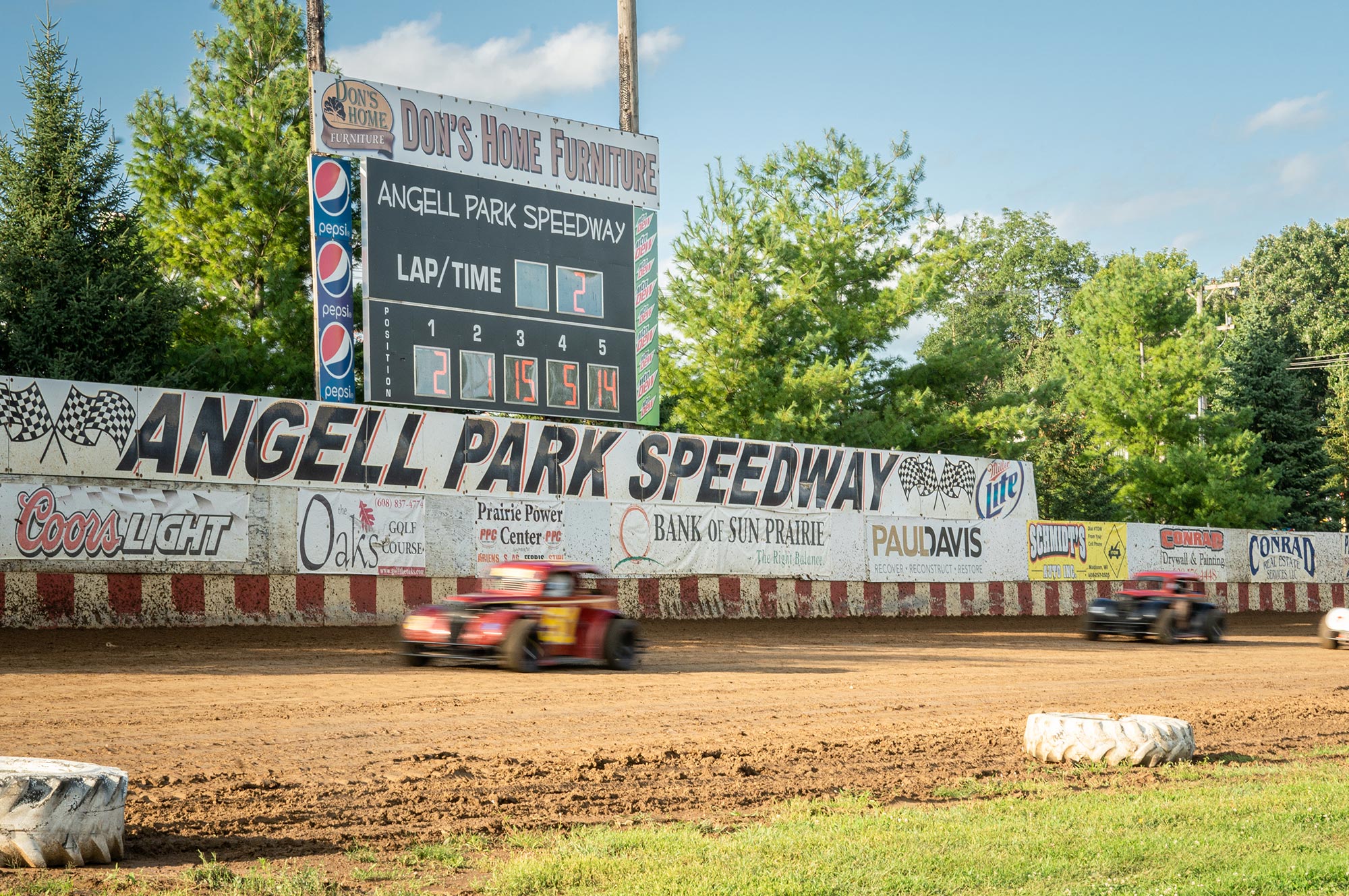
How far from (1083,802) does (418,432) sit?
15.9 metres

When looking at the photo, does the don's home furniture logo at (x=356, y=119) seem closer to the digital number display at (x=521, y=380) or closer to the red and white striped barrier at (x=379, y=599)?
the digital number display at (x=521, y=380)

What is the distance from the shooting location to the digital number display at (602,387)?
77.0 ft

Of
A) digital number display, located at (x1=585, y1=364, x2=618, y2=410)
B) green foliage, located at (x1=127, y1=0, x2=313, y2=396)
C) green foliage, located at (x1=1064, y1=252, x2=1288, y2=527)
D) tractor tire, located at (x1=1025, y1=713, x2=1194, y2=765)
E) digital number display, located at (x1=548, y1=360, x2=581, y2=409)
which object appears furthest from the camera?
green foliage, located at (x1=1064, y1=252, x2=1288, y2=527)

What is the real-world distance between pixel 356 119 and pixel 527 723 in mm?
13672

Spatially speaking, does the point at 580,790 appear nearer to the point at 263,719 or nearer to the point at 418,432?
the point at 263,719

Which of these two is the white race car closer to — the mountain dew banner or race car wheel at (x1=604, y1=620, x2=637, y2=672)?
the mountain dew banner

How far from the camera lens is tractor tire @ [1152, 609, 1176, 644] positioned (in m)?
24.1

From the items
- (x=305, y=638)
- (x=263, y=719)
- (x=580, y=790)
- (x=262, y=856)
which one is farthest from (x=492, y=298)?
(x=262, y=856)

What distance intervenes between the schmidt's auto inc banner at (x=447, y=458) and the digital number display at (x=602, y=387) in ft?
1.98

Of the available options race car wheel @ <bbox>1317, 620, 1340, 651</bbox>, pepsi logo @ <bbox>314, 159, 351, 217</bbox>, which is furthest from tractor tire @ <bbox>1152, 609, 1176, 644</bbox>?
pepsi logo @ <bbox>314, 159, 351, 217</bbox>

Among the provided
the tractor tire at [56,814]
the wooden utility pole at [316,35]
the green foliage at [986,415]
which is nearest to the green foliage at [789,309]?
the green foliage at [986,415]

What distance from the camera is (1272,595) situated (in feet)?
125

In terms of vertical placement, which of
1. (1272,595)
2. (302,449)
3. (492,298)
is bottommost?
(1272,595)

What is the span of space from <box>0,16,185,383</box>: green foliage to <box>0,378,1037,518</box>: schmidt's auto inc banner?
749 centimetres
